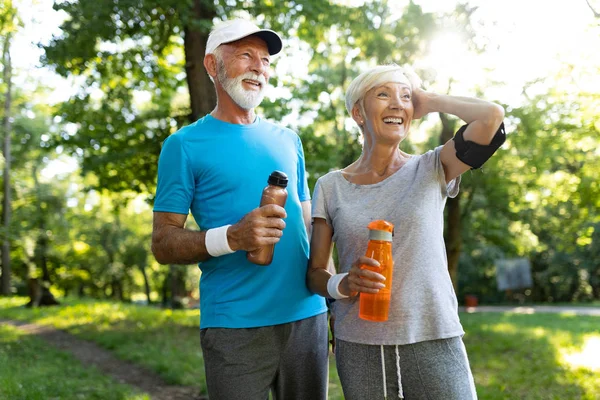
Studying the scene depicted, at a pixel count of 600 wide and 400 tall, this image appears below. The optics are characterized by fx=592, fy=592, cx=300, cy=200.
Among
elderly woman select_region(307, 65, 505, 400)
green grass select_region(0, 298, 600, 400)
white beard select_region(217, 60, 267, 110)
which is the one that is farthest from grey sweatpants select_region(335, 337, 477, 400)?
green grass select_region(0, 298, 600, 400)

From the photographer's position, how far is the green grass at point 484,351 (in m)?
7.88

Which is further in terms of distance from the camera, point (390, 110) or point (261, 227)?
point (390, 110)

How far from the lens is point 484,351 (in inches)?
427

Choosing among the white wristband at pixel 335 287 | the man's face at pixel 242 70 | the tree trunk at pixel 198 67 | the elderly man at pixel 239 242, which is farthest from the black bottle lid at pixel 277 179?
the tree trunk at pixel 198 67

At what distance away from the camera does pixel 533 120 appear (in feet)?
35.1

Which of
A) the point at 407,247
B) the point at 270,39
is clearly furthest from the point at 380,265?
the point at 270,39

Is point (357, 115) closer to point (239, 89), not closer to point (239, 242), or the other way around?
point (239, 89)

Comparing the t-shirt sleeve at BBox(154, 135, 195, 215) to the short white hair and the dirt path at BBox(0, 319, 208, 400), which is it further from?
the dirt path at BBox(0, 319, 208, 400)

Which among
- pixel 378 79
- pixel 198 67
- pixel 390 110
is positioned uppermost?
pixel 198 67

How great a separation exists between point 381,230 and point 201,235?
810 millimetres

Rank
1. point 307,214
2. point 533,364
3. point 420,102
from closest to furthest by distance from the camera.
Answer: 1. point 420,102
2. point 307,214
3. point 533,364

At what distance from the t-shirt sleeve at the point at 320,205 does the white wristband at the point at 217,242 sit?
44 cm

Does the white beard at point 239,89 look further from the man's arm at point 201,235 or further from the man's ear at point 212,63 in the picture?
the man's arm at point 201,235

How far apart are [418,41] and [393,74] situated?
28.2ft
